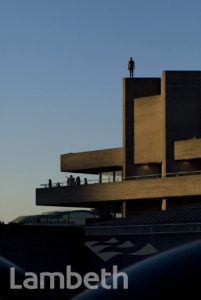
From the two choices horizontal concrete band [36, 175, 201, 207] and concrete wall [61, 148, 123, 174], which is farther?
concrete wall [61, 148, 123, 174]

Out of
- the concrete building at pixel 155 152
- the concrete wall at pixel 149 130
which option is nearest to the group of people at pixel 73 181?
the concrete building at pixel 155 152

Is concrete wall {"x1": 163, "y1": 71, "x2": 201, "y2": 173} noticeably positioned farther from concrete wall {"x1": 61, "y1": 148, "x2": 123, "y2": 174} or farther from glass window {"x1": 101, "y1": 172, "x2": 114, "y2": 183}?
glass window {"x1": 101, "y1": 172, "x2": 114, "y2": 183}

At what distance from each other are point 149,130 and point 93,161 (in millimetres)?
11115

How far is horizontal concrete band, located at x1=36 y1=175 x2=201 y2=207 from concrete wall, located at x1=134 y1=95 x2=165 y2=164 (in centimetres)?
320

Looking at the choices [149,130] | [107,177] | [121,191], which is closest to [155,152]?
[149,130]

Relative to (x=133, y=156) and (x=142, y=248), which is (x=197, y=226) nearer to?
(x=142, y=248)

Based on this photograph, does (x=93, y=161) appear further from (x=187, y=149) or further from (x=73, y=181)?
(x=187, y=149)

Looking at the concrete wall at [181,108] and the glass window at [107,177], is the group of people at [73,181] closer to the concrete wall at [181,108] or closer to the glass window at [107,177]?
the glass window at [107,177]

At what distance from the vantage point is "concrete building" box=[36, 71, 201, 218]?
70375mm

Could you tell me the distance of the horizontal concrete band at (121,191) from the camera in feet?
225

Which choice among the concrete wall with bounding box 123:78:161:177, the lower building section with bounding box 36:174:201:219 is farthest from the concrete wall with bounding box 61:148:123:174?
the lower building section with bounding box 36:174:201:219

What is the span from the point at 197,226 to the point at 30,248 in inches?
402

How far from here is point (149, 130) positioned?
7481 cm

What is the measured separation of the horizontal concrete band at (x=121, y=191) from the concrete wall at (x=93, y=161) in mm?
4211
